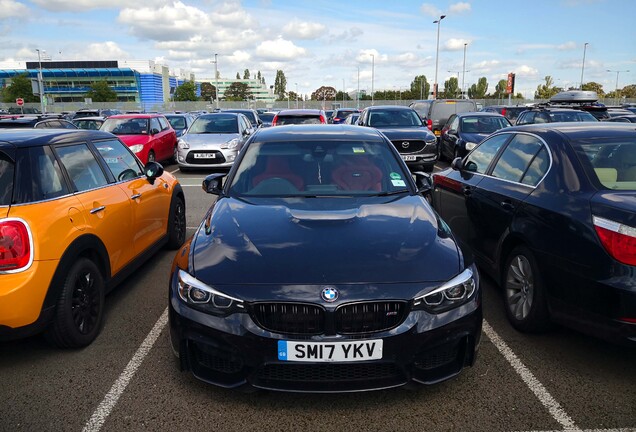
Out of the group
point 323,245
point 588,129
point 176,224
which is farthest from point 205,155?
point 323,245

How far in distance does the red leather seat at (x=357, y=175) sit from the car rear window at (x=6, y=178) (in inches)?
92.1

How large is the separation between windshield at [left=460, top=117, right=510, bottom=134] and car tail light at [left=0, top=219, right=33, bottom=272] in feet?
42.5

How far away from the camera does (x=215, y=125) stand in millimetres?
15570

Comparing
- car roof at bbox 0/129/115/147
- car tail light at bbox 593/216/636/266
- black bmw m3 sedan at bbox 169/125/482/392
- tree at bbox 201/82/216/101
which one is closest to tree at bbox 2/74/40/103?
tree at bbox 201/82/216/101

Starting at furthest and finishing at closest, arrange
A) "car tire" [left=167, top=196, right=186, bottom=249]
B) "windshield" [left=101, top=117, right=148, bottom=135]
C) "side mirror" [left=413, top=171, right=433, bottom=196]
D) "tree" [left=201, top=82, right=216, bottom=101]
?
"tree" [left=201, top=82, right=216, bottom=101] < "windshield" [left=101, top=117, right=148, bottom=135] < "car tire" [left=167, top=196, right=186, bottom=249] < "side mirror" [left=413, top=171, right=433, bottom=196]

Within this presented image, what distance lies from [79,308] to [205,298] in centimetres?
151

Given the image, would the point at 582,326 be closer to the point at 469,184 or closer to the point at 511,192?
the point at 511,192

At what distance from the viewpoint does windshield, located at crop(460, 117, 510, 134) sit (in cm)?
1451

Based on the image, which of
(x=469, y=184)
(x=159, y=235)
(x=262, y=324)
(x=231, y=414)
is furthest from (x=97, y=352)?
(x=469, y=184)

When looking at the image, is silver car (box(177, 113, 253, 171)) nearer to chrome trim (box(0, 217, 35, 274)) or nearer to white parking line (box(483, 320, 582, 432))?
chrome trim (box(0, 217, 35, 274))

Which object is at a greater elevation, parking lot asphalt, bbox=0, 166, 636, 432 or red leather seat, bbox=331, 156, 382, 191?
red leather seat, bbox=331, 156, 382, 191

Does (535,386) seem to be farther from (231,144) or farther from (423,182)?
A: (231,144)

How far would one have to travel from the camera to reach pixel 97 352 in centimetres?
377

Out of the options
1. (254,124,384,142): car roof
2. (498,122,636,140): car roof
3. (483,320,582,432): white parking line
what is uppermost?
(498,122,636,140): car roof
